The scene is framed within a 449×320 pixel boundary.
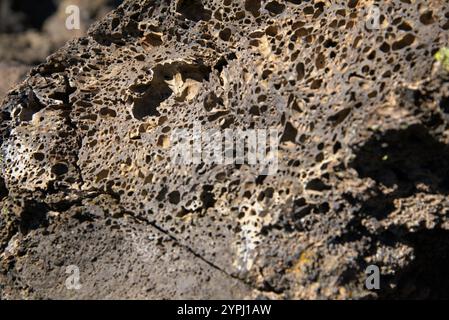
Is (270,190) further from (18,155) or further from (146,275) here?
(18,155)

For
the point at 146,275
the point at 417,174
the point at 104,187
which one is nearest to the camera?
the point at 417,174

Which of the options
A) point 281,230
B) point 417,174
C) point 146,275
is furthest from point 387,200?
point 146,275

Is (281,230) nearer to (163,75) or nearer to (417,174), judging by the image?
(417,174)

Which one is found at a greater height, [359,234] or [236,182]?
[236,182]

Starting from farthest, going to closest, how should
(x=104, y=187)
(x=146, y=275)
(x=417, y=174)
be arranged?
(x=104, y=187), (x=146, y=275), (x=417, y=174)

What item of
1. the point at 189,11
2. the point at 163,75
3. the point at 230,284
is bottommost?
the point at 230,284

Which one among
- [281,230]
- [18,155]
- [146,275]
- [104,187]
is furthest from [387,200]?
[18,155]

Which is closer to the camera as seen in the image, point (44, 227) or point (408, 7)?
point (408, 7)
